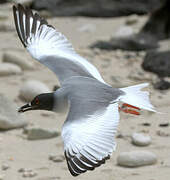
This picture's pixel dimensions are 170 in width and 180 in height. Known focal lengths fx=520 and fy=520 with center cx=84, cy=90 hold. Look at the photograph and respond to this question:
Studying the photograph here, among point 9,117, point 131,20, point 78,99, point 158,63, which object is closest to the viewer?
point 78,99

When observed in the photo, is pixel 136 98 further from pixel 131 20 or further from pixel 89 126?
pixel 131 20

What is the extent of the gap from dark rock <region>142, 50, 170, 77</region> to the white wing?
2.78 m

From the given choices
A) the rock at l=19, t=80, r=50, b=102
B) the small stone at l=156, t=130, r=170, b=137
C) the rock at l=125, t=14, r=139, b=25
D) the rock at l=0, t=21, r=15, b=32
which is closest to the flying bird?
the small stone at l=156, t=130, r=170, b=137

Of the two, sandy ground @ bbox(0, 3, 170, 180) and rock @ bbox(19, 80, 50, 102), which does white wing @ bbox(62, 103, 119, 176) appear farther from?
rock @ bbox(19, 80, 50, 102)

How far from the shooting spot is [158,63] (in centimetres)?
588

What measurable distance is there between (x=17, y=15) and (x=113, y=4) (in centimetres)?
490

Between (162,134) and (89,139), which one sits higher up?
(89,139)

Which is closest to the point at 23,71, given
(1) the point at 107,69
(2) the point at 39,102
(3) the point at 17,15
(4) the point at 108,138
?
(1) the point at 107,69

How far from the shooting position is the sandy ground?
11.4 feet

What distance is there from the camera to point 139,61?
6398 mm

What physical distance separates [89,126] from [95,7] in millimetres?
6046

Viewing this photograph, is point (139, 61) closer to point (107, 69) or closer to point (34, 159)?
point (107, 69)

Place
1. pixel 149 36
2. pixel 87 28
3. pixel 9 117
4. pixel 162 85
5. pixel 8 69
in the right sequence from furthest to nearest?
pixel 87 28, pixel 149 36, pixel 8 69, pixel 162 85, pixel 9 117

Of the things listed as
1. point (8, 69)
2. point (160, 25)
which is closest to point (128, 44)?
point (160, 25)
